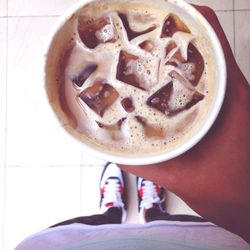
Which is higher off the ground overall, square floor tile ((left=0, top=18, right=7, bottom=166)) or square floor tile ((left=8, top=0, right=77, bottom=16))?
square floor tile ((left=8, top=0, right=77, bottom=16))

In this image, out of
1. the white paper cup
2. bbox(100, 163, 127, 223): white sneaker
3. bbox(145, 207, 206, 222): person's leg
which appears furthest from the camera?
bbox(100, 163, 127, 223): white sneaker

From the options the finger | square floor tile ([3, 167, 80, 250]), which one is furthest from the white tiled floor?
the finger

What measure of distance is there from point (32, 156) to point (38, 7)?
0.39 metres

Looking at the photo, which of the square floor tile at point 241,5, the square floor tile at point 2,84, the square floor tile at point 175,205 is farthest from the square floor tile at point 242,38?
the square floor tile at point 2,84

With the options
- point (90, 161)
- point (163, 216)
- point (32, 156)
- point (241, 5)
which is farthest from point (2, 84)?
point (241, 5)

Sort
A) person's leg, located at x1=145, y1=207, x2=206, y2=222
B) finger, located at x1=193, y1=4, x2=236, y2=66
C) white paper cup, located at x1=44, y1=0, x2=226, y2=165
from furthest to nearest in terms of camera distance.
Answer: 1. person's leg, located at x1=145, y1=207, x2=206, y2=222
2. finger, located at x1=193, y1=4, x2=236, y2=66
3. white paper cup, located at x1=44, y1=0, x2=226, y2=165

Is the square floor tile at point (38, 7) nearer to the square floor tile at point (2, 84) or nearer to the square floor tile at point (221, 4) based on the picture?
the square floor tile at point (2, 84)

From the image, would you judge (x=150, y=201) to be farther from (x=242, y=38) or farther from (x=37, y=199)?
(x=242, y=38)

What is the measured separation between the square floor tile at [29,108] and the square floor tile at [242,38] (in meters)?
0.48

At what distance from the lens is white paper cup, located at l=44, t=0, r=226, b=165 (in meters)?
0.47

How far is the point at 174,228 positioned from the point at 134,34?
50 centimetres

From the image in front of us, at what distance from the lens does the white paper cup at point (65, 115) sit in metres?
0.47

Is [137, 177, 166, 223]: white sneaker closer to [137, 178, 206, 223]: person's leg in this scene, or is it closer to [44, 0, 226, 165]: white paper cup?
[137, 178, 206, 223]: person's leg

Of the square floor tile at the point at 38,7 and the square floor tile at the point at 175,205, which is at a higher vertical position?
the square floor tile at the point at 38,7
